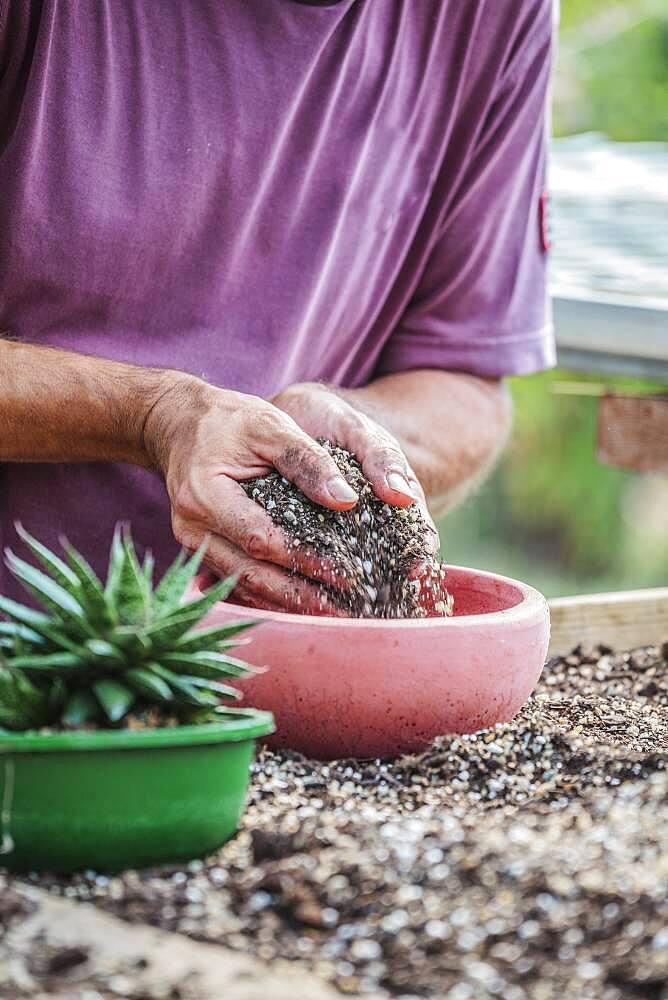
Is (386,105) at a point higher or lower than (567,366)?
higher

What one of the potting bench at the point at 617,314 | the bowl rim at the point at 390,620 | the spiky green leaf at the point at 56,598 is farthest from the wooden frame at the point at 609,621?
the spiky green leaf at the point at 56,598

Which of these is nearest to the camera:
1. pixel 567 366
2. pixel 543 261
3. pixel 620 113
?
pixel 543 261

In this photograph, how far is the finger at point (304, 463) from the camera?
1613 mm

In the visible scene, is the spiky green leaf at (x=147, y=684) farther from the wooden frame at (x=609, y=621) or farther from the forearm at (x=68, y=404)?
the wooden frame at (x=609, y=621)

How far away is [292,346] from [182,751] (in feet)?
4.52

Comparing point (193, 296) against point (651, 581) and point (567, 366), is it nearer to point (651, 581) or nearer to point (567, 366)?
point (567, 366)

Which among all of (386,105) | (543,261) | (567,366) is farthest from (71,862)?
(567,366)

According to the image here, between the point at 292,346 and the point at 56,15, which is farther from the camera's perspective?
the point at 292,346

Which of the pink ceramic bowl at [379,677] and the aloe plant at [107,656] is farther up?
the aloe plant at [107,656]

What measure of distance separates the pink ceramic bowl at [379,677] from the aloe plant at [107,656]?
0.84 feet

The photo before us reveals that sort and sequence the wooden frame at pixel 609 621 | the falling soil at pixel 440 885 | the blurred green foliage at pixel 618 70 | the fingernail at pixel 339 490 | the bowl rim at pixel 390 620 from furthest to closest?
the blurred green foliage at pixel 618 70 < the wooden frame at pixel 609 621 < the fingernail at pixel 339 490 < the bowl rim at pixel 390 620 < the falling soil at pixel 440 885

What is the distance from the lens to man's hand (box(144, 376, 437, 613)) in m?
1.62

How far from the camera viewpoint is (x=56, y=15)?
80.1 inches

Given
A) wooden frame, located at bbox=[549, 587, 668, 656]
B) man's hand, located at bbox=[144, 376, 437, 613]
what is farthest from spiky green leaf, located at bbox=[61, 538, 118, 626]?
wooden frame, located at bbox=[549, 587, 668, 656]
